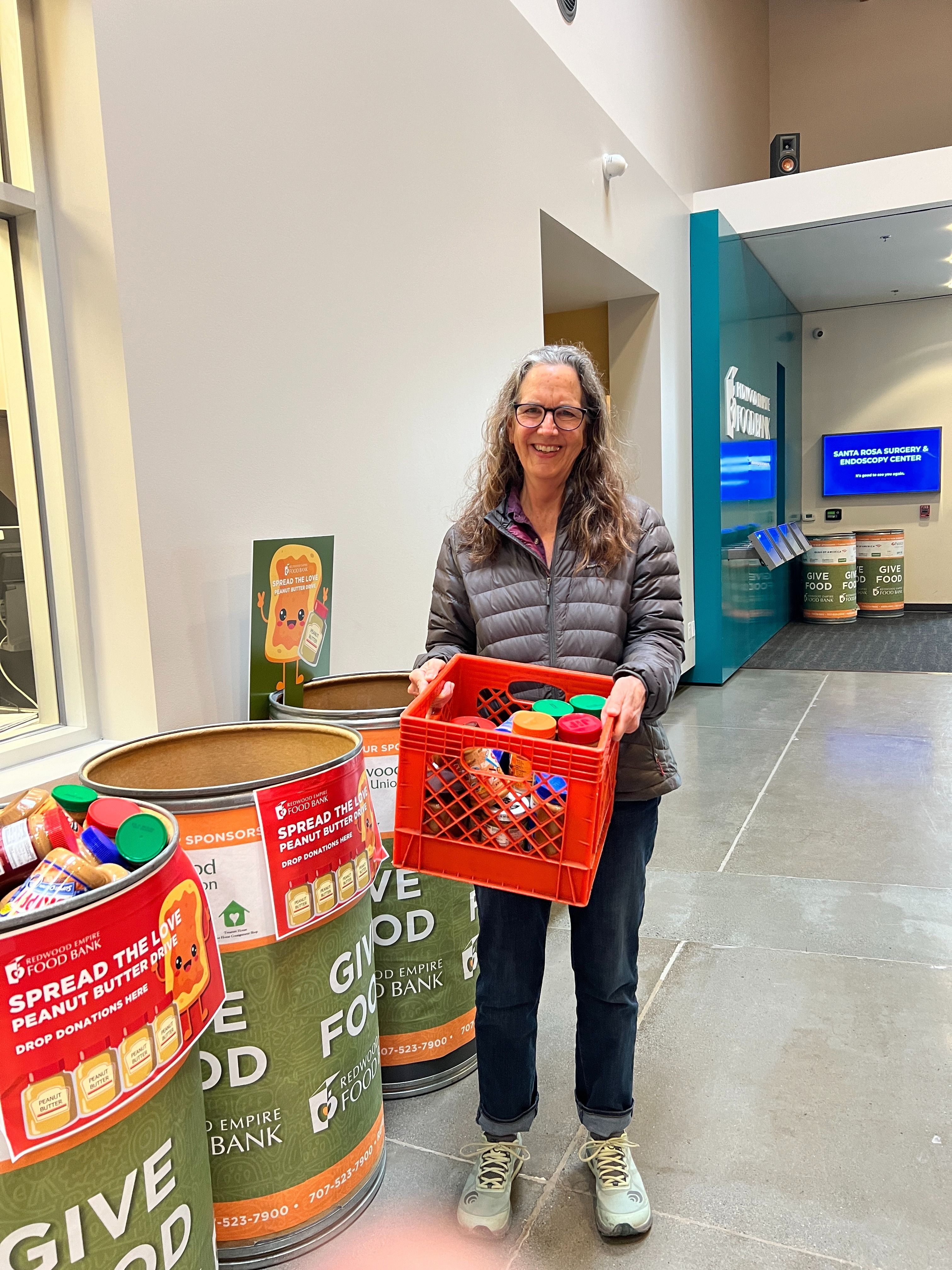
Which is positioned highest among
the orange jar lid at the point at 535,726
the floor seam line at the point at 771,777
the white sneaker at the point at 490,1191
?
the orange jar lid at the point at 535,726

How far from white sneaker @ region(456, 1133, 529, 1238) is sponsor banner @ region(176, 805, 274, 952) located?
666mm

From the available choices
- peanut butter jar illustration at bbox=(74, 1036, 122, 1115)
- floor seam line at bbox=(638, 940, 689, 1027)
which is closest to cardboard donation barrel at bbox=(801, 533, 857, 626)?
floor seam line at bbox=(638, 940, 689, 1027)

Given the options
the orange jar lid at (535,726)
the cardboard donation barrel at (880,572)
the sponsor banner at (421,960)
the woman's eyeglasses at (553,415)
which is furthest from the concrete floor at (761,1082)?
the cardboard donation barrel at (880,572)

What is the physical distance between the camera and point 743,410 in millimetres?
7133

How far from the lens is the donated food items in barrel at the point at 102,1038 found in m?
1.01

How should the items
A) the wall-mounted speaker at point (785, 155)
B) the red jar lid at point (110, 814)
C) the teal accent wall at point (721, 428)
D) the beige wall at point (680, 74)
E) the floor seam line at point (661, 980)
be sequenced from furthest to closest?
1. the wall-mounted speaker at point (785, 155)
2. the teal accent wall at point (721, 428)
3. the beige wall at point (680, 74)
4. the floor seam line at point (661, 980)
5. the red jar lid at point (110, 814)

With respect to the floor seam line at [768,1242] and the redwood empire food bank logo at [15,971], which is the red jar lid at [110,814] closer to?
the redwood empire food bank logo at [15,971]

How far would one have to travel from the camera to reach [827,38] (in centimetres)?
984

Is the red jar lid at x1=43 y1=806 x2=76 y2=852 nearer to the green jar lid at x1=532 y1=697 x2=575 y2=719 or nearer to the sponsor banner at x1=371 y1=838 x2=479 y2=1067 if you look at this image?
the green jar lid at x1=532 y1=697 x2=575 y2=719

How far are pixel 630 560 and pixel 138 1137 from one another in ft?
3.73

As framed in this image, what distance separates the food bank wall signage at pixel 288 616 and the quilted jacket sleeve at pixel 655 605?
2.61 feet

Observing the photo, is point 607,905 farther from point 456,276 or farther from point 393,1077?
point 456,276

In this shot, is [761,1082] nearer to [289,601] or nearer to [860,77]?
[289,601]

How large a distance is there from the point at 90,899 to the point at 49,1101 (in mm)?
221
